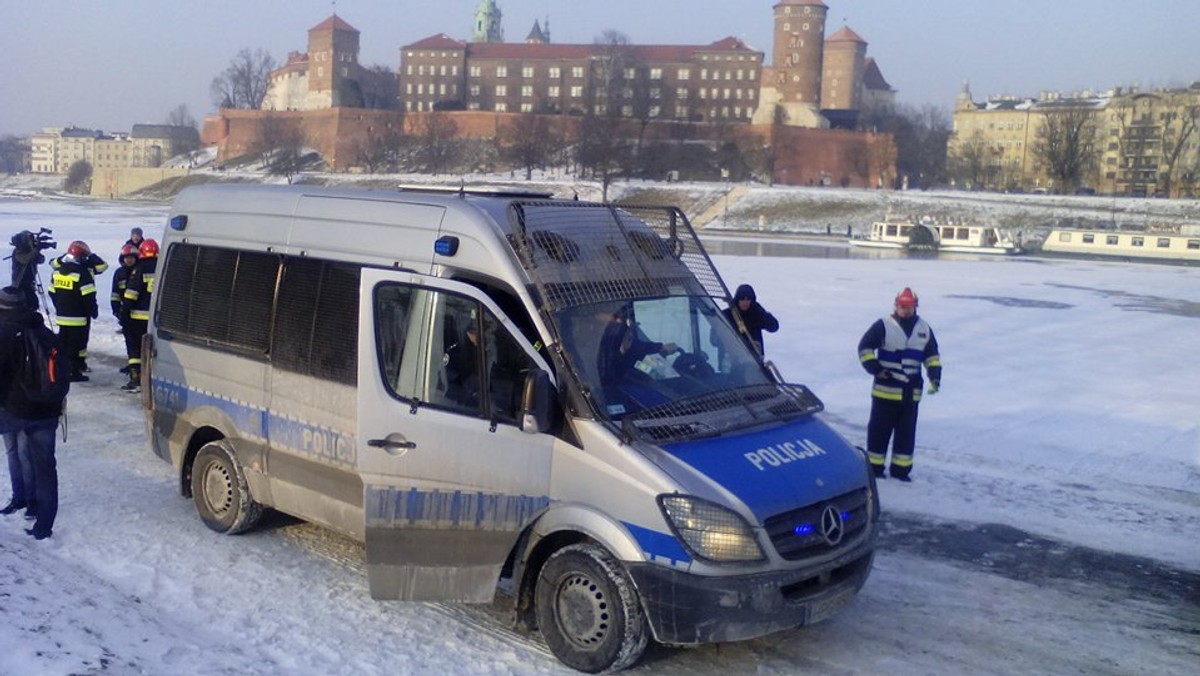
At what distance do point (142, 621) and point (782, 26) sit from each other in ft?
411

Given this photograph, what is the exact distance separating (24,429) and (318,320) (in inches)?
84.7

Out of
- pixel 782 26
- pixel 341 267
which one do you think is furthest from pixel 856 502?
pixel 782 26

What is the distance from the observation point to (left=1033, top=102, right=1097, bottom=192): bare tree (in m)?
103

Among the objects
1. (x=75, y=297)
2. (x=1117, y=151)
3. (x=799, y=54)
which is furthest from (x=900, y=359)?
(x=1117, y=151)

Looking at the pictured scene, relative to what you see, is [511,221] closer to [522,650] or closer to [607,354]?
[607,354]

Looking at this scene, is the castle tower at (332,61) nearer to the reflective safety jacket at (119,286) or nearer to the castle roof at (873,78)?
the castle roof at (873,78)

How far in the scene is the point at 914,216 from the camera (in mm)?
81938

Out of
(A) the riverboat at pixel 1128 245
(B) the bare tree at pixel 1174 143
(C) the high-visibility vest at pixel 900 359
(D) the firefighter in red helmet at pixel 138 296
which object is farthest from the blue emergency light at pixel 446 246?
(B) the bare tree at pixel 1174 143

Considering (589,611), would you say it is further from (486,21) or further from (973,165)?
(486,21)

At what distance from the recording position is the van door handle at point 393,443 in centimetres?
619

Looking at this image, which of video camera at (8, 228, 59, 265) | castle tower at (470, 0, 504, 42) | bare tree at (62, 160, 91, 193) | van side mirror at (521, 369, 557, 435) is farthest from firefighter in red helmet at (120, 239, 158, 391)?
castle tower at (470, 0, 504, 42)

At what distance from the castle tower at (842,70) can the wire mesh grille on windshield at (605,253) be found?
5372 inches

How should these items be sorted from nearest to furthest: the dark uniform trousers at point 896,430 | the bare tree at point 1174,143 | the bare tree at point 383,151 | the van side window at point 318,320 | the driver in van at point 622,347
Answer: the driver in van at point 622,347
the van side window at point 318,320
the dark uniform trousers at point 896,430
the bare tree at point 1174,143
the bare tree at point 383,151

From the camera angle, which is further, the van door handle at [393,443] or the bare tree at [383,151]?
the bare tree at [383,151]
